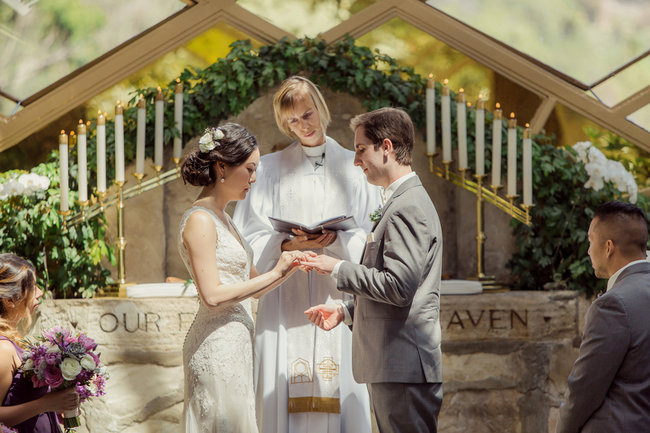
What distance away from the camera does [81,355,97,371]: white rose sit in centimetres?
266

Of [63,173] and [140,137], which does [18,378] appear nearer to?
[63,173]

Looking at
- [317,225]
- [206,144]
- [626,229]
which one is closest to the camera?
[626,229]

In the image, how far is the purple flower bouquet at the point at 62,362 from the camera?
2607 millimetres

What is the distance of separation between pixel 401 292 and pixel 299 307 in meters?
1.18

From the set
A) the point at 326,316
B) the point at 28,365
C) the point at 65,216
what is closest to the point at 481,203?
the point at 326,316

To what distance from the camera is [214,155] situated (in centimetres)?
294

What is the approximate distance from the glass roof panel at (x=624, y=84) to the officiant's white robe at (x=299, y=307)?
2.62 m

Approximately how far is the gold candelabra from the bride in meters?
1.97

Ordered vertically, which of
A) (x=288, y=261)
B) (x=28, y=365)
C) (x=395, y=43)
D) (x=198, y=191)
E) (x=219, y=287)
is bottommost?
(x=28, y=365)

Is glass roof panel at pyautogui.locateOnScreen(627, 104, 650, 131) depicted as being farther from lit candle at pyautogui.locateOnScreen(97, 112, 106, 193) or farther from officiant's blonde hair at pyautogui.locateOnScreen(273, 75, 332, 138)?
lit candle at pyautogui.locateOnScreen(97, 112, 106, 193)

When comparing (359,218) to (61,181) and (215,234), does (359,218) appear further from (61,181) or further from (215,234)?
(61,181)

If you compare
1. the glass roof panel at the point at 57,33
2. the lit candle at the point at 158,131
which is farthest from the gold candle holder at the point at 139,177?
the glass roof panel at the point at 57,33

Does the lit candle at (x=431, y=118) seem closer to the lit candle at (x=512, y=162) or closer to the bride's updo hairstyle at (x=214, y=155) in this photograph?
the lit candle at (x=512, y=162)

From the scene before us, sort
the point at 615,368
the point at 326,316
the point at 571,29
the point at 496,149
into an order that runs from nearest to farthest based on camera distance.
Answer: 1. the point at 615,368
2. the point at 326,316
3. the point at 496,149
4. the point at 571,29
